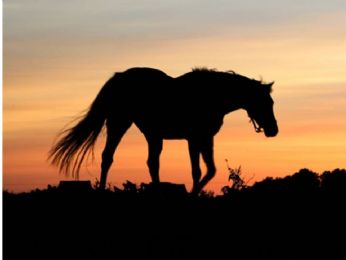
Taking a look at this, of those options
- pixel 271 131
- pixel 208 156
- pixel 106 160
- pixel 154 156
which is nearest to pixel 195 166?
pixel 208 156

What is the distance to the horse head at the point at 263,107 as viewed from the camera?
17.9 m

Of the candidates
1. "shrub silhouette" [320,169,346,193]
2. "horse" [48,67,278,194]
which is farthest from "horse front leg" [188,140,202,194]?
"shrub silhouette" [320,169,346,193]

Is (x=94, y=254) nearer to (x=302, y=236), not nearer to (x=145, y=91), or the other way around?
(x=302, y=236)

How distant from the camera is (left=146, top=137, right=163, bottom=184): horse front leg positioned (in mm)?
17984

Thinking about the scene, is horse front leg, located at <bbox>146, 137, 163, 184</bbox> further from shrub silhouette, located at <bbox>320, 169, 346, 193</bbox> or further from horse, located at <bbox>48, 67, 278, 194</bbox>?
shrub silhouette, located at <bbox>320, 169, 346, 193</bbox>

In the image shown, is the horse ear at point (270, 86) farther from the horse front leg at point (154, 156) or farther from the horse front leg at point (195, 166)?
the horse front leg at point (154, 156)

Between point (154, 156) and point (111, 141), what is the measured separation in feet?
3.44

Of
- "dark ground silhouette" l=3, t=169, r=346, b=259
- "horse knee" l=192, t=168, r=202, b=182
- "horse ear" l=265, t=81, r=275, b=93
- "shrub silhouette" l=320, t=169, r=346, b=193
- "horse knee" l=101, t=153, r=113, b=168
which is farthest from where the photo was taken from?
"horse knee" l=101, t=153, r=113, b=168

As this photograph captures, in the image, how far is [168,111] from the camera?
1834 centimetres

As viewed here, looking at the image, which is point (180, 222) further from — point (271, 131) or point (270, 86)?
point (270, 86)

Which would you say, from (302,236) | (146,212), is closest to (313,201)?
(302,236)

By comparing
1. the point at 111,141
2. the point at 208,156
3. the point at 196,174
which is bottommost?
the point at 196,174

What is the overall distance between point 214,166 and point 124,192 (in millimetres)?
2198

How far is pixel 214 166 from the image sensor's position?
58.1ft
